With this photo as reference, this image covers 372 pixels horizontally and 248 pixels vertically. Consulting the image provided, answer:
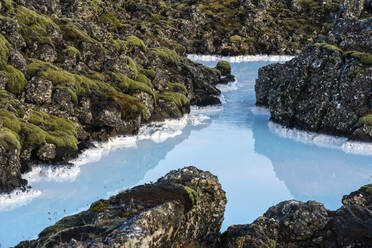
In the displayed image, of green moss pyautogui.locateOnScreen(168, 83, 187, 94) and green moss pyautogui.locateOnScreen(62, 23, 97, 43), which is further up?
green moss pyautogui.locateOnScreen(62, 23, 97, 43)

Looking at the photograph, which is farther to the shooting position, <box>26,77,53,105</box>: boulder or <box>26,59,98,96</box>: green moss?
<box>26,59,98,96</box>: green moss

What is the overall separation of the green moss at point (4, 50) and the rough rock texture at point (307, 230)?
3167cm

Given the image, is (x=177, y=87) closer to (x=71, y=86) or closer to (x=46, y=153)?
(x=71, y=86)

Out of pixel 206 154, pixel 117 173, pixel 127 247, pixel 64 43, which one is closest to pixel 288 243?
pixel 127 247

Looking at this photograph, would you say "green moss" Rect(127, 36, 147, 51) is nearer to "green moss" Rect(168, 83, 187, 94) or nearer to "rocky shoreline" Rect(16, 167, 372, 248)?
"green moss" Rect(168, 83, 187, 94)

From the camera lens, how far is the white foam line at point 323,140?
3919cm

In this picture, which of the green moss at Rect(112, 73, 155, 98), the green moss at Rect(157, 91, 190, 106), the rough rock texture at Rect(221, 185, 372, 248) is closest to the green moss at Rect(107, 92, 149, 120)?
the green moss at Rect(112, 73, 155, 98)

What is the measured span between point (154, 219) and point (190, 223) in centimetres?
232

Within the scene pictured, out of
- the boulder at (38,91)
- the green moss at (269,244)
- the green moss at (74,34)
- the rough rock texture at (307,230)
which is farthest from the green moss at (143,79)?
the green moss at (269,244)

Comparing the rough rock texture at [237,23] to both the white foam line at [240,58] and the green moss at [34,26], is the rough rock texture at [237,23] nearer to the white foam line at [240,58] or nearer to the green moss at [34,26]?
the white foam line at [240,58]

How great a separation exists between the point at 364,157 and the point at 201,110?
88.6 feet

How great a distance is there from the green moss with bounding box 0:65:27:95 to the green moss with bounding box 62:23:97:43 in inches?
555

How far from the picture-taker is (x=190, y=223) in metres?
12.6

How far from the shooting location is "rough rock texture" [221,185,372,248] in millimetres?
12375
